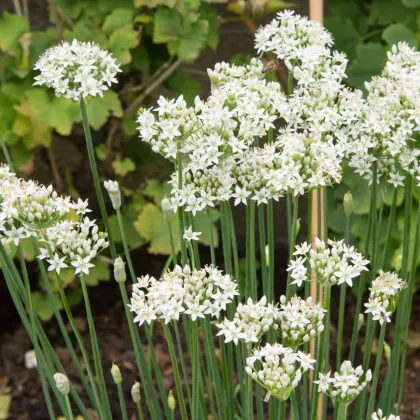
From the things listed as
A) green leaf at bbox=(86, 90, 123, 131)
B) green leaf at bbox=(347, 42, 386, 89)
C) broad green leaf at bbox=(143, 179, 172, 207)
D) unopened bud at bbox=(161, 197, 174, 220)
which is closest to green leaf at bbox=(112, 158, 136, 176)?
broad green leaf at bbox=(143, 179, 172, 207)

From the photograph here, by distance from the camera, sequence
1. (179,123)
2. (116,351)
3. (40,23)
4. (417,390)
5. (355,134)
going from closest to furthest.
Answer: (179,123)
(355,134)
(417,390)
(116,351)
(40,23)

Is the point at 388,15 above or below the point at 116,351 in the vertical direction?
above

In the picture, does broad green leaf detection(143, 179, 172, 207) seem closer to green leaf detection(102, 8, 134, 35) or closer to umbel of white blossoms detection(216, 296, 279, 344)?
green leaf detection(102, 8, 134, 35)

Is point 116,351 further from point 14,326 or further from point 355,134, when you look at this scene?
point 355,134

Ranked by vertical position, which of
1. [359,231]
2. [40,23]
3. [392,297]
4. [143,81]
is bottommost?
[392,297]

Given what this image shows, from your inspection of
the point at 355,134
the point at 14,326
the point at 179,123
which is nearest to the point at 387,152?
the point at 355,134
